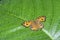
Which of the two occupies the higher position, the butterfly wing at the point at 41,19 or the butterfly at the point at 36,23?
the butterfly wing at the point at 41,19

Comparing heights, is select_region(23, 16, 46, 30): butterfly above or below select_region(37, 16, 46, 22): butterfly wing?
below

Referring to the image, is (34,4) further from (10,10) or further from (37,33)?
(37,33)

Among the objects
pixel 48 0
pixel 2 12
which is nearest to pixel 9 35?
pixel 2 12
